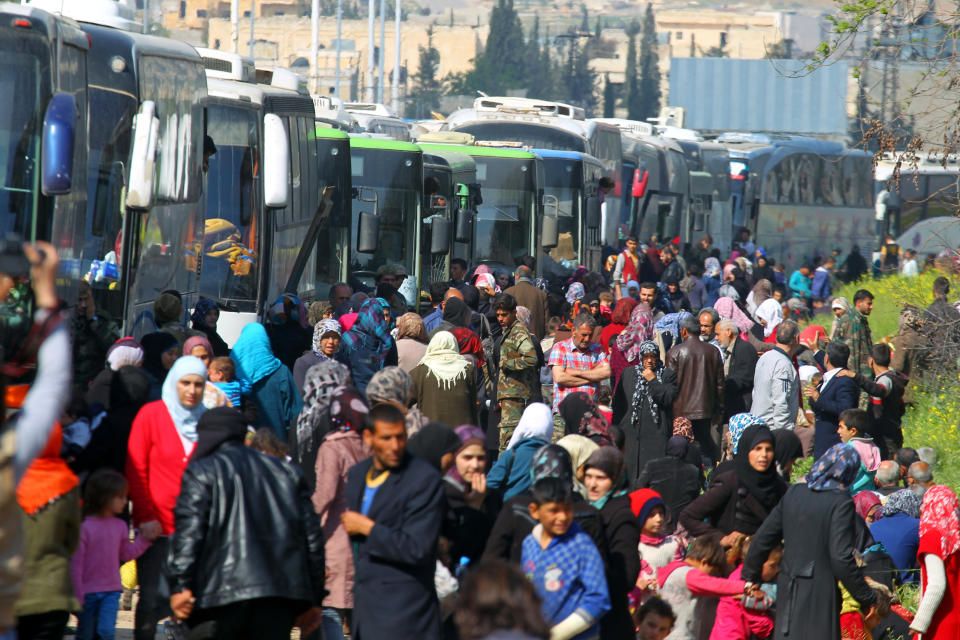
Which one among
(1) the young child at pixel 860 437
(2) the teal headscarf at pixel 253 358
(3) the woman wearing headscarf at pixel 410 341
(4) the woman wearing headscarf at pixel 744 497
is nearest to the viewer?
(4) the woman wearing headscarf at pixel 744 497

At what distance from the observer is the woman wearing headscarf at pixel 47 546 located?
5566 millimetres

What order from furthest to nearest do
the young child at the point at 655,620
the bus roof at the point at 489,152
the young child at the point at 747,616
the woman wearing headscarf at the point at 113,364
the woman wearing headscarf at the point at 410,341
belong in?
the bus roof at the point at 489,152 < the woman wearing headscarf at the point at 410,341 < the woman wearing headscarf at the point at 113,364 < the young child at the point at 747,616 < the young child at the point at 655,620

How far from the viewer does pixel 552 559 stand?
19.3 feet

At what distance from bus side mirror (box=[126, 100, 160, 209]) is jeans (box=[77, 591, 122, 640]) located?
3.69m

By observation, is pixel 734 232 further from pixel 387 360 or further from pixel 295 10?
pixel 295 10

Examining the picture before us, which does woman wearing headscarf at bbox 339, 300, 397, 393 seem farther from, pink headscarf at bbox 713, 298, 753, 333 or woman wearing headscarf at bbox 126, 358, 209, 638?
pink headscarf at bbox 713, 298, 753, 333

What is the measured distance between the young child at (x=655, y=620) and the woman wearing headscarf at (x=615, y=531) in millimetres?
814

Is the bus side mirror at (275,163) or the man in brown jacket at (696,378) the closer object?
the man in brown jacket at (696,378)

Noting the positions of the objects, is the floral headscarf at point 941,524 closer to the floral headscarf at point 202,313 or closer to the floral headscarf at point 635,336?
the floral headscarf at point 635,336

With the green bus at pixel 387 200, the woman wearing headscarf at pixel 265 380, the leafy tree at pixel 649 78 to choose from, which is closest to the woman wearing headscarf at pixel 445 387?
the woman wearing headscarf at pixel 265 380

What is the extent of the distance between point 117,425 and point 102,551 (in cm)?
81

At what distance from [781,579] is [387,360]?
4.59 metres

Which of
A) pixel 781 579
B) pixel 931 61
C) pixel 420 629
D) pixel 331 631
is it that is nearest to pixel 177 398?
pixel 331 631

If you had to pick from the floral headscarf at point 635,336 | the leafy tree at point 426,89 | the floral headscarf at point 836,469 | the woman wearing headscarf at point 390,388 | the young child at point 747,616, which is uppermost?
the leafy tree at point 426,89
